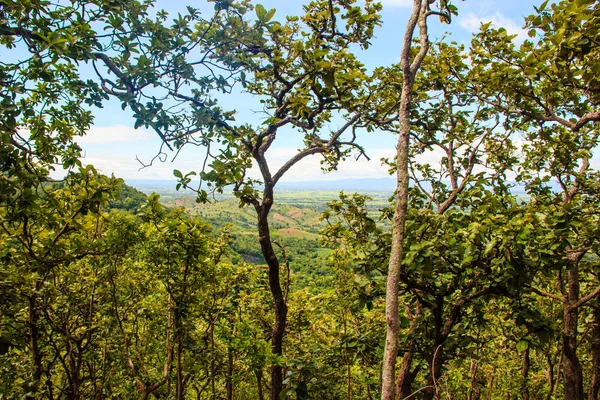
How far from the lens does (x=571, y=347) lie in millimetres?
6914

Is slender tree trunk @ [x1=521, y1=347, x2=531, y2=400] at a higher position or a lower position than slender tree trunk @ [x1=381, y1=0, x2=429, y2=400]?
lower

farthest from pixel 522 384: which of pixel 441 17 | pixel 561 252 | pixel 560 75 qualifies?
pixel 441 17

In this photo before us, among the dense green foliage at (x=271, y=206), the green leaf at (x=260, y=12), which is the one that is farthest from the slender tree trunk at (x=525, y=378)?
the green leaf at (x=260, y=12)

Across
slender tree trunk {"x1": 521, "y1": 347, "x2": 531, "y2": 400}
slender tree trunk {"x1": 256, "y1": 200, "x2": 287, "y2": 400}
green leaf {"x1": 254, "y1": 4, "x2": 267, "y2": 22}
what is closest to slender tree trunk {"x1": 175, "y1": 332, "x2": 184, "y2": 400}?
slender tree trunk {"x1": 256, "y1": 200, "x2": 287, "y2": 400}

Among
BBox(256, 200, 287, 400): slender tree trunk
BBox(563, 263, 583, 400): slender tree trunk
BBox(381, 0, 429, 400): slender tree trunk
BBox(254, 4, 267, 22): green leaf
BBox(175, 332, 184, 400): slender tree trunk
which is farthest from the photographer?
BBox(563, 263, 583, 400): slender tree trunk

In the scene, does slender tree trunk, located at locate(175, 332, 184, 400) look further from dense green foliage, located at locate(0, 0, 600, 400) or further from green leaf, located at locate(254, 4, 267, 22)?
green leaf, located at locate(254, 4, 267, 22)

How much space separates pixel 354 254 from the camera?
3.97m

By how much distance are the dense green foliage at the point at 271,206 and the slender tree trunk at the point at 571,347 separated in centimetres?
3

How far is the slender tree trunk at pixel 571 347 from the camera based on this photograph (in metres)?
6.86

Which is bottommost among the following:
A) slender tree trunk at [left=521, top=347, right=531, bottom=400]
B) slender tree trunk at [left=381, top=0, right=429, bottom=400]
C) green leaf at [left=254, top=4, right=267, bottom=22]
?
slender tree trunk at [left=521, top=347, right=531, bottom=400]

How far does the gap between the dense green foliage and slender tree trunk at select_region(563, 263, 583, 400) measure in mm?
34

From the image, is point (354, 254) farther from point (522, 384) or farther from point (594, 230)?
point (522, 384)

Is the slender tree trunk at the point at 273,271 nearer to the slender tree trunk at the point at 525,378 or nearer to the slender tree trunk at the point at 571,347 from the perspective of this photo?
the slender tree trunk at the point at 571,347

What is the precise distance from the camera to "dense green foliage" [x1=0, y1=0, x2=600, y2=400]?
9.55 feet
